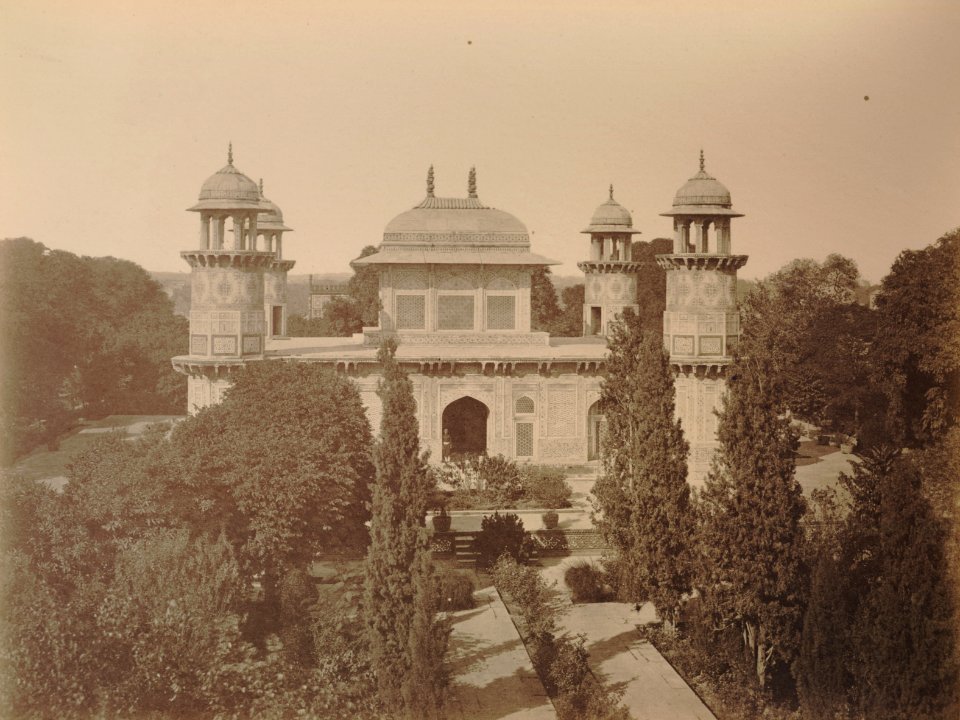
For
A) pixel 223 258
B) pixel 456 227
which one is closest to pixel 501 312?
pixel 456 227

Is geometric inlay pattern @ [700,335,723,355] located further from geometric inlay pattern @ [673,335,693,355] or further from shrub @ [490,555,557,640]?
shrub @ [490,555,557,640]

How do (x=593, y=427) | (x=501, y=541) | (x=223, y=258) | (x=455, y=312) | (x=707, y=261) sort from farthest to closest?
(x=455, y=312)
(x=593, y=427)
(x=707, y=261)
(x=223, y=258)
(x=501, y=541)

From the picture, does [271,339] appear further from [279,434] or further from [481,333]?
[279,434]

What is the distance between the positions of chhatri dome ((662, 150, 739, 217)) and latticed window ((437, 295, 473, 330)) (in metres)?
7.56

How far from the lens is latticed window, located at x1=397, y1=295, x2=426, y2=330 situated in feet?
108

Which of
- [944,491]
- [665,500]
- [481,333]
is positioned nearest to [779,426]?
[665,500]

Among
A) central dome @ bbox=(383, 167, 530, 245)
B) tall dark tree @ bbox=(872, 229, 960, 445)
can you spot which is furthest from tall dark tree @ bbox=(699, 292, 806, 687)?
central dome @ bbox=(383, 167, 530, 245)

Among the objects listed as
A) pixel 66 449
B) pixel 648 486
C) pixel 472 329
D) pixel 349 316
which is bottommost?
pixel 66 449

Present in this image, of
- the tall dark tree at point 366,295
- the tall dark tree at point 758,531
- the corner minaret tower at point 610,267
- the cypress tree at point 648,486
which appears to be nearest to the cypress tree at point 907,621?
the tall dark tree at point 758,531

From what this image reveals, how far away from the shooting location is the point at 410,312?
109 feet

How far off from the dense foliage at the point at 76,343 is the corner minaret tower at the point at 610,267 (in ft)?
60.8

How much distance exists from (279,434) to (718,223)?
1563 cm

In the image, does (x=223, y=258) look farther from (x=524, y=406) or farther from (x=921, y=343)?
(x=921, y=343)

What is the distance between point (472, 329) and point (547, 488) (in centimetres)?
753
